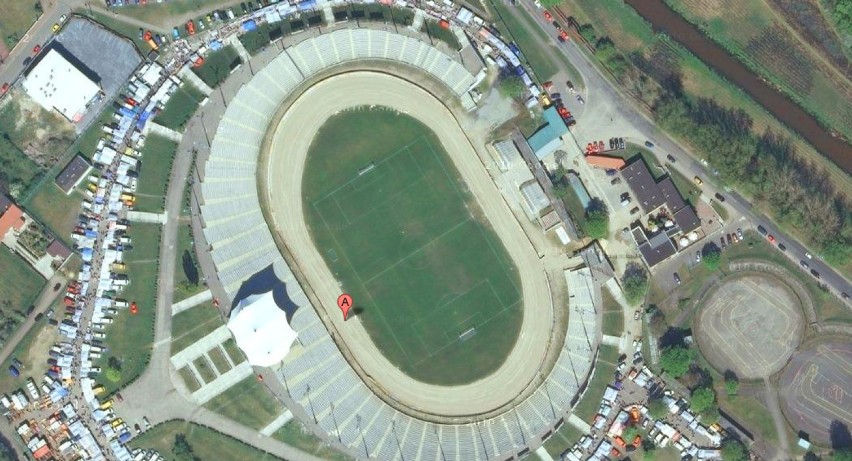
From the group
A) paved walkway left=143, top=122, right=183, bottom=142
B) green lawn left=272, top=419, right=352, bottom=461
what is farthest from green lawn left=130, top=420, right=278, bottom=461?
paved walkway left=143, top=122, right=183, bottom=142

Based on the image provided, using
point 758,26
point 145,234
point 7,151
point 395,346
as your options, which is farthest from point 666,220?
point 7,151

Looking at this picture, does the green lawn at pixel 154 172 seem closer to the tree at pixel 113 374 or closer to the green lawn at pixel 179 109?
the green lawn at pixel 179 109

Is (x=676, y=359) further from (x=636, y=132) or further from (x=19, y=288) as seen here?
(x=19, y=288)

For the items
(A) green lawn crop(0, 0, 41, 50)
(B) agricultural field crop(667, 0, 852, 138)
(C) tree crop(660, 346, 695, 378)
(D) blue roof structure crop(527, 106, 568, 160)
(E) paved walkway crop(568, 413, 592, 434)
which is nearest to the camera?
(C) tree crop(660, 346, 695, 378)

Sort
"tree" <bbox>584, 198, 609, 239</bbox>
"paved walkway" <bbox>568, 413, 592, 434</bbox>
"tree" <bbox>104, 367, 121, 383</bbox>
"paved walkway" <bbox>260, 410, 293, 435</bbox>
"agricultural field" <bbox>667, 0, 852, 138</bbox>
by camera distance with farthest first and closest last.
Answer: "agricultural field" <bbox>667, 0, 852, 138</bbox> → "paved walkway" <bbox>568, 413, 592, 434</bbox> → "paved walkway" <bbox>260, 410, 293, 435</bbox> → "tree" <bbox>584, 198, 609, 239</bbox> → "tree" <bbox>104, 367, 121, 383</bbox>

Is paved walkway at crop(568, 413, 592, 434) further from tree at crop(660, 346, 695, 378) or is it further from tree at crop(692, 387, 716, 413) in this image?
tree at crop(692, 387, 716, 413)

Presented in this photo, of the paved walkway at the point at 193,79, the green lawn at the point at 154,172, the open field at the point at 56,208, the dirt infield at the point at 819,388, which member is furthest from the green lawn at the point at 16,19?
the dirt infield at the point at 819,388
